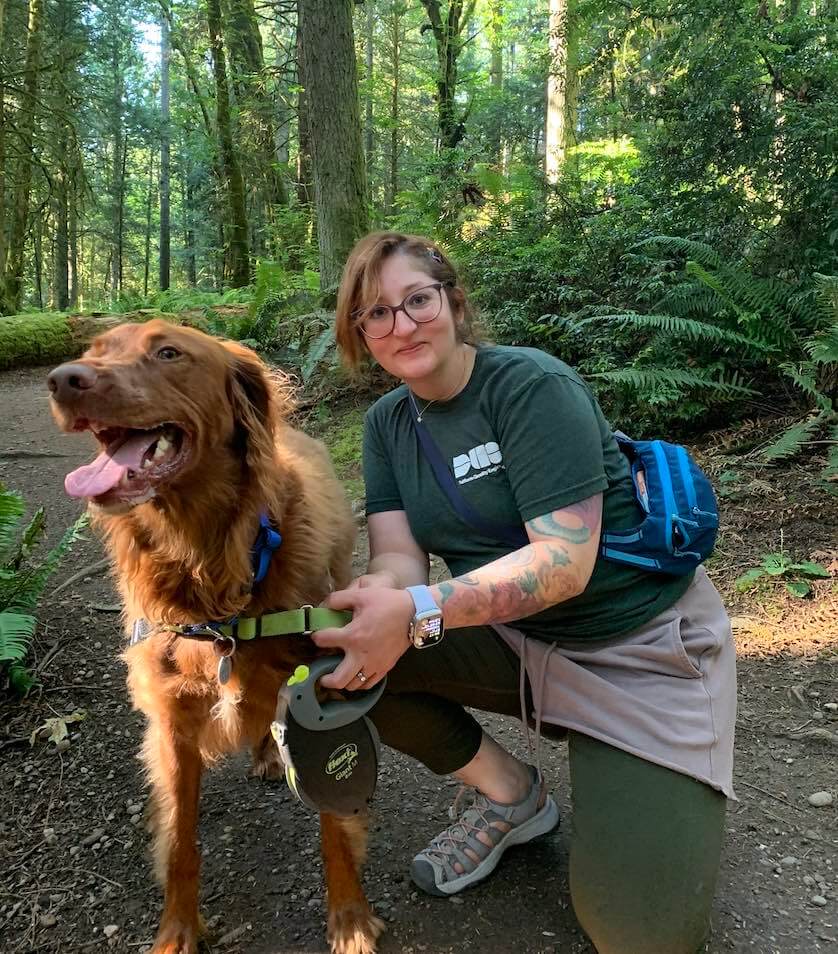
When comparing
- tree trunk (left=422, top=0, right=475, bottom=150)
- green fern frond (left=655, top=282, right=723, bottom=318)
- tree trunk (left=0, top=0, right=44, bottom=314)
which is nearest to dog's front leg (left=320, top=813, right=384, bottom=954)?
green fern frond (left=655, top=282, right=723, bottom=318)

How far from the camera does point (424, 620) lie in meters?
1.84

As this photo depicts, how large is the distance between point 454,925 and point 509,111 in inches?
849

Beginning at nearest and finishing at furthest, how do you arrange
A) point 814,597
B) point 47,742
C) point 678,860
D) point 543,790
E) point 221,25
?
point 678,860, point 543,790, point 47,742, point 814,597, point 221,25

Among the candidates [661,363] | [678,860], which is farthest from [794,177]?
[678,860]

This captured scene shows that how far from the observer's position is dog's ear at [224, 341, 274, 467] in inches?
83.6

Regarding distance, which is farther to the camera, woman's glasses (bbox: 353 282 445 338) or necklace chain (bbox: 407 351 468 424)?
necklace chain (bbox: 407 351 468 424)

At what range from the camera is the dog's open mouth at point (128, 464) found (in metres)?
1.76

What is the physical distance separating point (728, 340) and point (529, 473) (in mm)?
3732

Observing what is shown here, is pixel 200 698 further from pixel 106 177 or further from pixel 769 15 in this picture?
pixel 106 177

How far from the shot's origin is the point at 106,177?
31.0 metres

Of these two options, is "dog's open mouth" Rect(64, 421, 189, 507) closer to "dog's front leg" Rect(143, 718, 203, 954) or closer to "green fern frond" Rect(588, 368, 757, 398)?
"dog's front leg" Rect(143, 718, 203, 954)

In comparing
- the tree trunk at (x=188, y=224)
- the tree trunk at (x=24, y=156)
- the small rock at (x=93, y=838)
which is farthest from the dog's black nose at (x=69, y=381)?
the tree trunk at (x=188, y=224)

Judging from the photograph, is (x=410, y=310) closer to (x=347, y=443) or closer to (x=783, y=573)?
(x=783, y=573)

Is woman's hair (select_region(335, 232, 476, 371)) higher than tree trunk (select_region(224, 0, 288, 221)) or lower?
lower
